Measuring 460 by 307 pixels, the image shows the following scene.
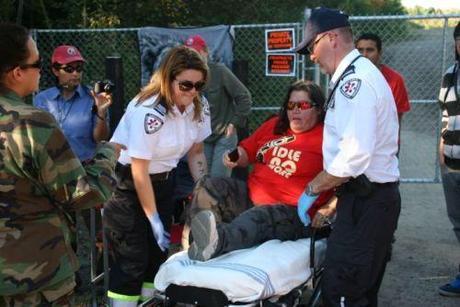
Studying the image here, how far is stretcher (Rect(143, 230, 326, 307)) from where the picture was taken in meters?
2.94

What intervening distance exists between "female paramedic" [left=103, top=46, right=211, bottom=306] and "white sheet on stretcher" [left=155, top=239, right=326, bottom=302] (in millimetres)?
347

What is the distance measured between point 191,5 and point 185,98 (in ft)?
28.4

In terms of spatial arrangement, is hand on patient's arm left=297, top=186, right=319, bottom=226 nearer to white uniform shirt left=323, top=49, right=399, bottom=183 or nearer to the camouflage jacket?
white uniform shirt left=323, top=49, right=399, bottom=183

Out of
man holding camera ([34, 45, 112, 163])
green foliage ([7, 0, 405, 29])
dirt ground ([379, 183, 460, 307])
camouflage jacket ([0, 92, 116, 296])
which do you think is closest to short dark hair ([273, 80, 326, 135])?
man holding camera ([34, 45, 112, 163])

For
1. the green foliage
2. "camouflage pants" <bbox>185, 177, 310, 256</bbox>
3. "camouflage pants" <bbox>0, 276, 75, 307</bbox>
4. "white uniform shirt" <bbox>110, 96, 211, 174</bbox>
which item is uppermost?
the green foliage

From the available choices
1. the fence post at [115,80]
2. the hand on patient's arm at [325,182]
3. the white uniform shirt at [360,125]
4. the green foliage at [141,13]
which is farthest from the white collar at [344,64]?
the green foliage at [141,13]

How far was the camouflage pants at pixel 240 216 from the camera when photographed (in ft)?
11.1

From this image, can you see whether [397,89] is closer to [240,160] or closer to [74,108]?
[240,160]

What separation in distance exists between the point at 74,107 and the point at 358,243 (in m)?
2.44

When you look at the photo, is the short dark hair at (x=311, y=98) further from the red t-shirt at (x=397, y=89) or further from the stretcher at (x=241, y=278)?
the red t-shirt at (x=397, y=89)

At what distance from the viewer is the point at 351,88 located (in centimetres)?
295

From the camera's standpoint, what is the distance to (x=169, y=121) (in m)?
3.45

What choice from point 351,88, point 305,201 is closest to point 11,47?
point 351,88

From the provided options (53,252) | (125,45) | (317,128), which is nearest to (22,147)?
(53,252)
